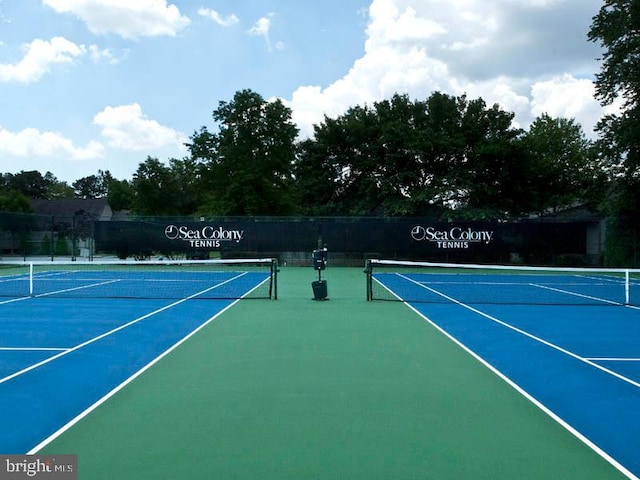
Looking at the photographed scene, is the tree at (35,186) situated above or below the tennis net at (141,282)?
above

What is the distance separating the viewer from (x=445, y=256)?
3050 centimetres

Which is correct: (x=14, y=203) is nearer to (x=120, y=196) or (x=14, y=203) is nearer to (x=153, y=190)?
(x=153, y=190)

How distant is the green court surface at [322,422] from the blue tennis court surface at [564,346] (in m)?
0.31

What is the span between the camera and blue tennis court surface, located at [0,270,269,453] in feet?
19.9

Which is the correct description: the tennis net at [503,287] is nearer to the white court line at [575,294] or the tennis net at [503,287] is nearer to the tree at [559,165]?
the white court line at [575,294]

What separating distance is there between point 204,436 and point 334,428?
1160mm

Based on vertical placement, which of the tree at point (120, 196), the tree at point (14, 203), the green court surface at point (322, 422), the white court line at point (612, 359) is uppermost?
the tree at point (120, 196)

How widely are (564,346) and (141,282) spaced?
604 inches

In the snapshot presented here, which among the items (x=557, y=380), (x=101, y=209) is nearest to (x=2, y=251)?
(x=557, y=380)

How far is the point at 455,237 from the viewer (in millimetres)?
29953

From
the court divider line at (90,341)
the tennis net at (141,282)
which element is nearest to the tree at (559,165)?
the tennis net at (141,282)

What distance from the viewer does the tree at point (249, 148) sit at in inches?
1704

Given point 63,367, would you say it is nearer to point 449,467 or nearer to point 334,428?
point 334,428

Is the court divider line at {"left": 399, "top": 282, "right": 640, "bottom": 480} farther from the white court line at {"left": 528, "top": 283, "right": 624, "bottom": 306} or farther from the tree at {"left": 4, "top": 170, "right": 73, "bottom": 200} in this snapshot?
the tree at {"left": 4, "top": 170, "right": 73, "bottom": 200}
